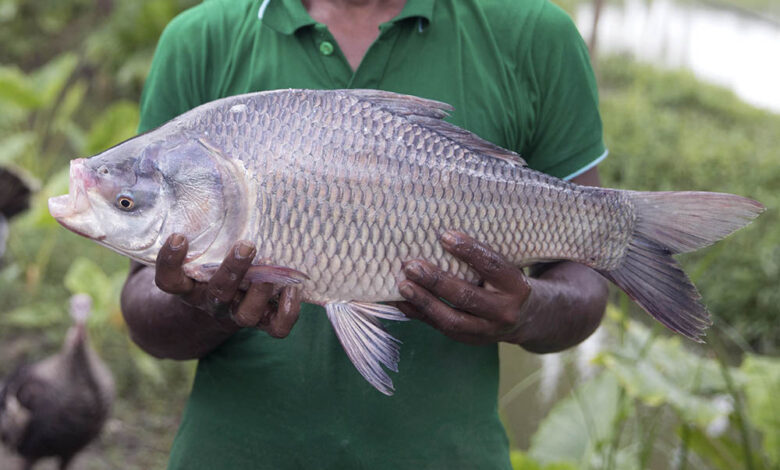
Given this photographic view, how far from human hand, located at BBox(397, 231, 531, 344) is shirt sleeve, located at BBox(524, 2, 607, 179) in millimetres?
322

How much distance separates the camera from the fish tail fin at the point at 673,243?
4.50ft

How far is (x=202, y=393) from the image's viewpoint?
169 centimetres

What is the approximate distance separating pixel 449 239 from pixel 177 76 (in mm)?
640

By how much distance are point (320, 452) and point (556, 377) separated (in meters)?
4.01

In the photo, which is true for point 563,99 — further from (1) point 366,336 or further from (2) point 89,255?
(2) point 89,255

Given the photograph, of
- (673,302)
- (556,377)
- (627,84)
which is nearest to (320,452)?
(673,302)

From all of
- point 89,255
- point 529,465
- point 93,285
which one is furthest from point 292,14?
point 89,255

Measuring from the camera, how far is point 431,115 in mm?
1406

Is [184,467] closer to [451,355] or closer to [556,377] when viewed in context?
[451,355]

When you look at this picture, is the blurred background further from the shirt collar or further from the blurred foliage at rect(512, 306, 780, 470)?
the shirt collar

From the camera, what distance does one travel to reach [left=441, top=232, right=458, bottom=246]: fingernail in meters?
1.34

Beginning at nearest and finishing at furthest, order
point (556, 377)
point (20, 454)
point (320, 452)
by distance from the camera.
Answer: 1. point (320, 452)
2. point (20, 454)
3. point (556, 377)

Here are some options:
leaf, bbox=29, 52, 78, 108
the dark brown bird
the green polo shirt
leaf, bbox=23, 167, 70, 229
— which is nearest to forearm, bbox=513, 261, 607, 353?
the green polo shirt

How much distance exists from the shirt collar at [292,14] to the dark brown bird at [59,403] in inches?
93.1
